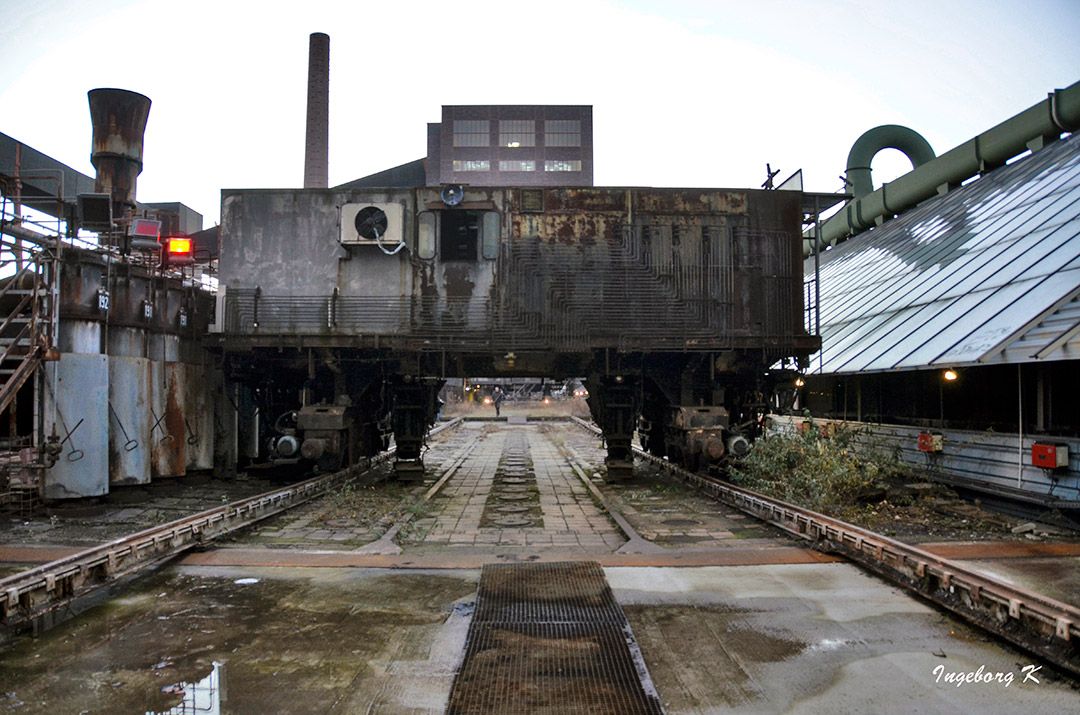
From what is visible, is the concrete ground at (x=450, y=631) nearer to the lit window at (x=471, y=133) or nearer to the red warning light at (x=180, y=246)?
the red warning light at (x=180, y=246)

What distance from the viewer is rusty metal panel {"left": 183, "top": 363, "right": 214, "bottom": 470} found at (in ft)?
39.8

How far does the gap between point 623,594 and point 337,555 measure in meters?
3.29

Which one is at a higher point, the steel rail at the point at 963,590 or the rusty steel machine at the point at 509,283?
the rusty steel machine at the point at 509,283

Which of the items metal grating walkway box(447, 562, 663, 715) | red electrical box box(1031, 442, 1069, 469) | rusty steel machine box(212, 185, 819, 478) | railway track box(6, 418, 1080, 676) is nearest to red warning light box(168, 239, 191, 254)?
rusty steel machine box(212, 185, 819, 478)

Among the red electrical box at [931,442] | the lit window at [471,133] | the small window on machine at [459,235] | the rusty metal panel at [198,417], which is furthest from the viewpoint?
the lit window at [471,133]

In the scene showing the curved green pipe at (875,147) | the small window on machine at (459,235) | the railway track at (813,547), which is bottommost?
the railway track at (813,547)

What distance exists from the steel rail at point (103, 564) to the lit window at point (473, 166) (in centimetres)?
5693

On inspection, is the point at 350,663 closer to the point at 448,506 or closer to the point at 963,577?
the point at 963,577

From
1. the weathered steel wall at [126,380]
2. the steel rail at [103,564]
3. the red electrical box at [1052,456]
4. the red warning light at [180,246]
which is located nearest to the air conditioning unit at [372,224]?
the red warning light at [180,246]

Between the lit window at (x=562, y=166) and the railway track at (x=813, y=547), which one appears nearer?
the railway track at (x=813, y=547)

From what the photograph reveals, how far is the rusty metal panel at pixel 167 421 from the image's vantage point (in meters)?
11.4

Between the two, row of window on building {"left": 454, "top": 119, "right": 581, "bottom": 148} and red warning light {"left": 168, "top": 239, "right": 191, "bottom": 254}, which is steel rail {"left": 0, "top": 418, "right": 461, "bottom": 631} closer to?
red warning light {"left": 168, "top": 239, "right": 191, "bottom": 254}

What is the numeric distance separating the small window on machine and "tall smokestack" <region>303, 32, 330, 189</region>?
22466 millimetres
